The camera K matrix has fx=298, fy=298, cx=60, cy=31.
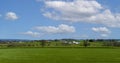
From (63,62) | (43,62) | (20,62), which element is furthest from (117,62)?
(20,62)

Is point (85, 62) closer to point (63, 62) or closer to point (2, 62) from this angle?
point (63, 62)

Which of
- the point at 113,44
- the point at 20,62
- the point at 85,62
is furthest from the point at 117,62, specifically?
the point at 113,44

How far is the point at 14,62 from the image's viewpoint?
28.4m

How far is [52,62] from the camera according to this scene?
28.5 metres

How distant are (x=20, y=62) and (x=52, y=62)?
10.1ft

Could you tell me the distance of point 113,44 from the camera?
81.4 meters

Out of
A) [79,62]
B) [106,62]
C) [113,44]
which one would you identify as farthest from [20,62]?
[113,44]

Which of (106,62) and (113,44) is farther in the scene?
(113,44)

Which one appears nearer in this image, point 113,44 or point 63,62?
point 63,62

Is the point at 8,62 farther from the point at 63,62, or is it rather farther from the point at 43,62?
the point at 63,62

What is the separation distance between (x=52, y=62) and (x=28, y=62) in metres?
2.29

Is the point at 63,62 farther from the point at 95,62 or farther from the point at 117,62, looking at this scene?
the point at 117,62

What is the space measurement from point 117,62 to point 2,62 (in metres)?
10.9

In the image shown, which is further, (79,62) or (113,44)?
(113,44)
